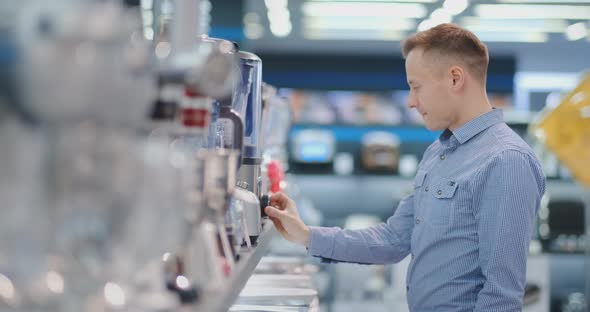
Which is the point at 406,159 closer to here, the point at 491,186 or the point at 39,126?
the point at 491,186

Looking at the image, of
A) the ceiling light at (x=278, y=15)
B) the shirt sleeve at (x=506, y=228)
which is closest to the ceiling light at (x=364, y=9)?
the ceiling light at (x=278, y=15)

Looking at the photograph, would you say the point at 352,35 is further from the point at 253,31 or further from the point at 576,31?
the point at 576,31

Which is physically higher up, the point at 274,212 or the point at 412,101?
the point at 412,101

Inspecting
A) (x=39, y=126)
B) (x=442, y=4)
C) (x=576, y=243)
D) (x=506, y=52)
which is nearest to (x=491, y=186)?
(x=39, y=126)

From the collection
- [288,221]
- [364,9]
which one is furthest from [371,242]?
[364,9]

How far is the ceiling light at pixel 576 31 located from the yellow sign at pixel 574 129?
224cm

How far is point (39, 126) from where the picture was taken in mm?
898

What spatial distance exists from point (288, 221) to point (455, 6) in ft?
16.6

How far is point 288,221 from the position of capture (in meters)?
2.56

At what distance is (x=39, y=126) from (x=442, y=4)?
6486 millimetres

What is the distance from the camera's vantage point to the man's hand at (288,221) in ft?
8.39

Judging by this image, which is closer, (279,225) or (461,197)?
(461,197)

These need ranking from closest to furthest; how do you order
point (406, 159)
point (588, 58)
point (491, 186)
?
1. point (491, 186)
2. point (406, 159)
3. point (588, 58)

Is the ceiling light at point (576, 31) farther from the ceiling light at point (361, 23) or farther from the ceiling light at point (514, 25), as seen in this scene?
the ceiling light at point (361, 23)
